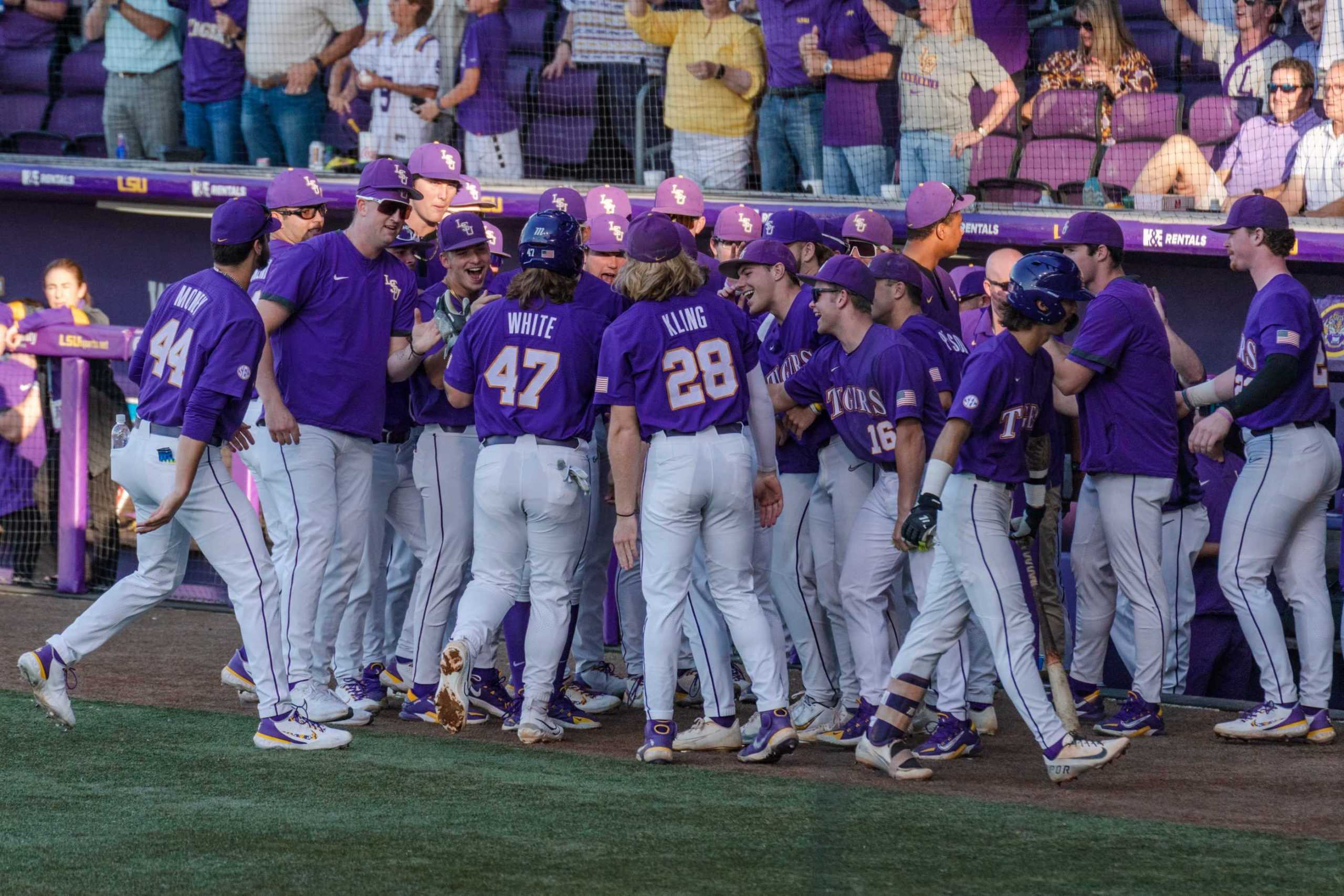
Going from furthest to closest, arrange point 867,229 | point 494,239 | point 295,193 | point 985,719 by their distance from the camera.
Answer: point 867,229 < point 295,193 < point 494,239 < point 985,719

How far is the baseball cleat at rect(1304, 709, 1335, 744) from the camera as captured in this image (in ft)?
19.1

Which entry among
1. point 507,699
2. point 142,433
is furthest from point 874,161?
point 142,433

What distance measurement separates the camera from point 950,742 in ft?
17.9

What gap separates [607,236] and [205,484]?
1.88m

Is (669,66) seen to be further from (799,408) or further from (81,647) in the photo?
(81,647)

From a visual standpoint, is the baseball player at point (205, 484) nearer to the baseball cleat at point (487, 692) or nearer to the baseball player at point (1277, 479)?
the baseball cleat at point (487, 692)

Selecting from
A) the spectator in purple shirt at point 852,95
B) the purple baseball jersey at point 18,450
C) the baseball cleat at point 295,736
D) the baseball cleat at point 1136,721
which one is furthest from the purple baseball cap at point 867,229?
the purple baseball jersey at point 18,450

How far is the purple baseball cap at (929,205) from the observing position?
6.25m

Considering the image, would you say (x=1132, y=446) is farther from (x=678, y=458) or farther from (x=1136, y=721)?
(x=678, y=458)

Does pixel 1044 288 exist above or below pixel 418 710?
above

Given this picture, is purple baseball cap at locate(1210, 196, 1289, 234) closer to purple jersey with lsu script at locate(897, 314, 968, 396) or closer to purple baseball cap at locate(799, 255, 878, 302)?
purple jersey with lsu script at locate(897, 314, 968, 396)

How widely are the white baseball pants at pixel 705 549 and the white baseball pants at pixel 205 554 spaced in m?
1.25

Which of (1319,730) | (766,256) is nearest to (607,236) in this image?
(766,256)

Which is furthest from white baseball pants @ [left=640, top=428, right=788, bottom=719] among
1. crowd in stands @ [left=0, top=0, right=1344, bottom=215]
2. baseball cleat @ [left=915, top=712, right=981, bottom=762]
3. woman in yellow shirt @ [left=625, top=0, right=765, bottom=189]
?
woman in yellow shirt @ [left=625, top=0, right=765, bottom=189]
